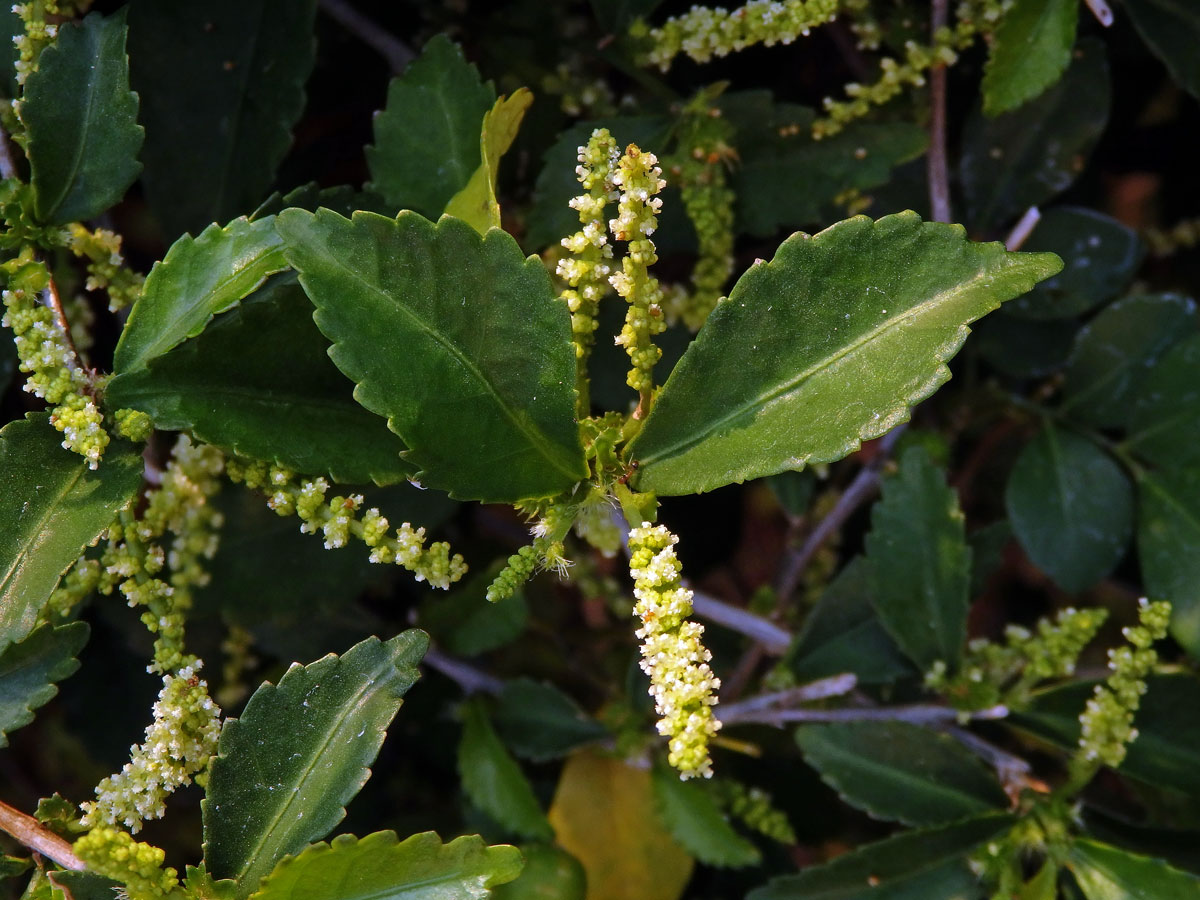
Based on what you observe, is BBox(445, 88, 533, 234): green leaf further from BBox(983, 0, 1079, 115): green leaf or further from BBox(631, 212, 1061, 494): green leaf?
BBox(983, 0, 1079, 115): green leaf

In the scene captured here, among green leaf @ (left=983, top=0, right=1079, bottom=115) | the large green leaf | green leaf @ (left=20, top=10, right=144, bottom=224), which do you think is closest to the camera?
green leaf @ (left=20, top=10, right=144, bottom=224)

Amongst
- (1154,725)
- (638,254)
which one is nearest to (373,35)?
(638,254)

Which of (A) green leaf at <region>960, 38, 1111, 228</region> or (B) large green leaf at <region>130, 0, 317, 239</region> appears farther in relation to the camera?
(A) green leaf at <region>960, 38, 1111, 228</region>

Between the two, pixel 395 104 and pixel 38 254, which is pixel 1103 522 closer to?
pixel 395 104

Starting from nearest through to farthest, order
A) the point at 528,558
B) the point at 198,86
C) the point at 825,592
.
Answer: the point at 528,558, the point at 198,86, the point at 825,592

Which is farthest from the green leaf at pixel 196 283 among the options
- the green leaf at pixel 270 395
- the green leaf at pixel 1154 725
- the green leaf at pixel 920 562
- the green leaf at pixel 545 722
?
the green leaf at pixel 1154 725

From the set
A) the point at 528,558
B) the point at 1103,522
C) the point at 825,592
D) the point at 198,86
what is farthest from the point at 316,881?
the point at 1103,522

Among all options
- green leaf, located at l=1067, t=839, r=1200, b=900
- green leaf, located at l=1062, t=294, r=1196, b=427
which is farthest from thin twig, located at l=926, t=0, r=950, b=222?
green leaf, located at l=1067, t=839, r=1200, b=900
